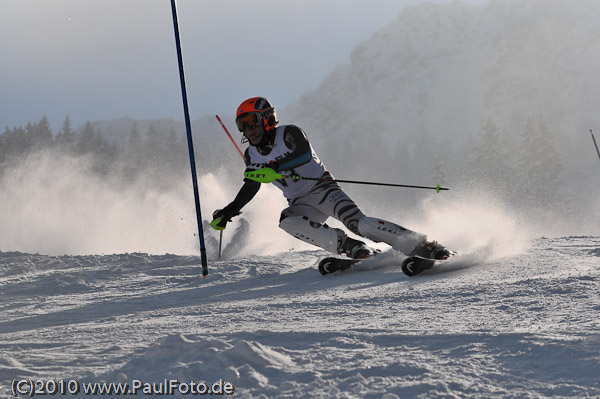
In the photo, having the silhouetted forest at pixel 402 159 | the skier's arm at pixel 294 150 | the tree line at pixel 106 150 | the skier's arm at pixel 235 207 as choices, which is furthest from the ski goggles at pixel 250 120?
the tree line at pixel 106 150

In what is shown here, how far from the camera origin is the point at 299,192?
18.9 ft

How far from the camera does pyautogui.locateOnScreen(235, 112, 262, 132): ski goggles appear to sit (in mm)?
5426

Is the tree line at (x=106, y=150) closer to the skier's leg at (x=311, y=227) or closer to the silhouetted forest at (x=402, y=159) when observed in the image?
the silhouetted forest at (x=402, y=159)

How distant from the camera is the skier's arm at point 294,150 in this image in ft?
18.2

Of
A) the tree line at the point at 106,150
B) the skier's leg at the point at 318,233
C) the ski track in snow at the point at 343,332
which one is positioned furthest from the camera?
the tree line at the point at 106,150

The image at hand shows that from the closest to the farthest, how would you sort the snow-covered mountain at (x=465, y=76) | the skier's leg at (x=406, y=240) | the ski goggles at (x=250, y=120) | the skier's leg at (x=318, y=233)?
the skier's leg at (x=406, y=240) < the skier's leg at (x=318, y=233) < the ski goggles at (x=250, y=120) < the snow-covered mountain at (x=465, y=76)

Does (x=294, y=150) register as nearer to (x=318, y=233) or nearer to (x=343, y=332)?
(x=318, y=233)

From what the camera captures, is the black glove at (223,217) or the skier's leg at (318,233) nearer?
the skier's leg at (318,233)

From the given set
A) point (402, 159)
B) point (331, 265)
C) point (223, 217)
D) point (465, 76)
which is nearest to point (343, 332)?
point (331, 265)

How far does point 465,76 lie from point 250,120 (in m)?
132

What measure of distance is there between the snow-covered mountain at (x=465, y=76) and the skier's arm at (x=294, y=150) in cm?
8044

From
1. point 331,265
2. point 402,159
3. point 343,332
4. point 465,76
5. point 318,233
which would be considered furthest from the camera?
point 465,76

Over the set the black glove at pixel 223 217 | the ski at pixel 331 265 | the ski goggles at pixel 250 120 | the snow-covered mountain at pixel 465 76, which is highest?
the snow-covered mountain at pixel 465 76

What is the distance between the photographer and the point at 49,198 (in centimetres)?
1841
